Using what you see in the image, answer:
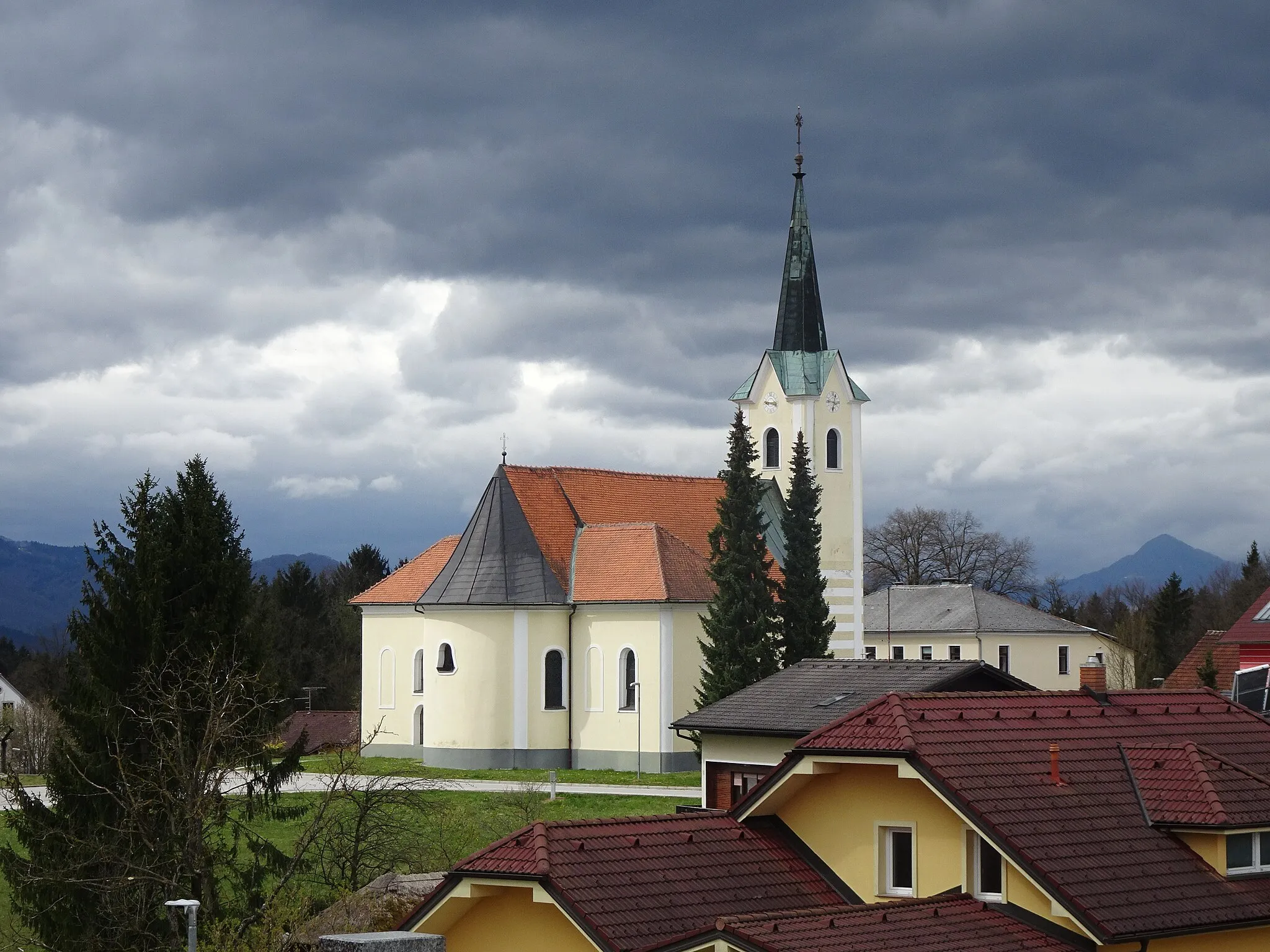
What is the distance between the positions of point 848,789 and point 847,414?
2049 inches

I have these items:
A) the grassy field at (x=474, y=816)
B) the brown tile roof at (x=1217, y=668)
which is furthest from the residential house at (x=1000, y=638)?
the grassy field at (x=474, y=816)

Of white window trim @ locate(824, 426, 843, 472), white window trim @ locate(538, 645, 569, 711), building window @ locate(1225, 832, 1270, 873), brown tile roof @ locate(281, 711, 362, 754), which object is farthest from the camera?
white window trim @ locate(824, 426, 843, 472)

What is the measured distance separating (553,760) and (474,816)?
18197 mm

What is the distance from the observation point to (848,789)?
1725 cm

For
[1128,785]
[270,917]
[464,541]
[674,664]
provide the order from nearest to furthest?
[1128,785], [270,917], [674,664], [464,541]

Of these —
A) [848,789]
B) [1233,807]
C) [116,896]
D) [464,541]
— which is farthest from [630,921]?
[464,541]

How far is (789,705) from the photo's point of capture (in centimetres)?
3003

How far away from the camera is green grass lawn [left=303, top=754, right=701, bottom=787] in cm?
5353

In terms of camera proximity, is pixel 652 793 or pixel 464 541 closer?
pixel 652 793

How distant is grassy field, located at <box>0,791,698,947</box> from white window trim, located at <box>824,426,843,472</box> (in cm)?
1908

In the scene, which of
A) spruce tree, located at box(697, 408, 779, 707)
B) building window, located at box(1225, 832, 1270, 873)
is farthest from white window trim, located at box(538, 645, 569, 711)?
building window, located at box(1225, 832, 1270, 873)

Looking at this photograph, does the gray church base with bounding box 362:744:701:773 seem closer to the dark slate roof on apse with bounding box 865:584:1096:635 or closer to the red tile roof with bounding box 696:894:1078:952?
the dark slate roof on apse with bounding box 865:584:1096:635

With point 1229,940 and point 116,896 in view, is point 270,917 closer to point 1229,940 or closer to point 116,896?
point 116,896

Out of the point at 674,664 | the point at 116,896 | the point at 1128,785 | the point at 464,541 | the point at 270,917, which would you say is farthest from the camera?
the point at 464,541
